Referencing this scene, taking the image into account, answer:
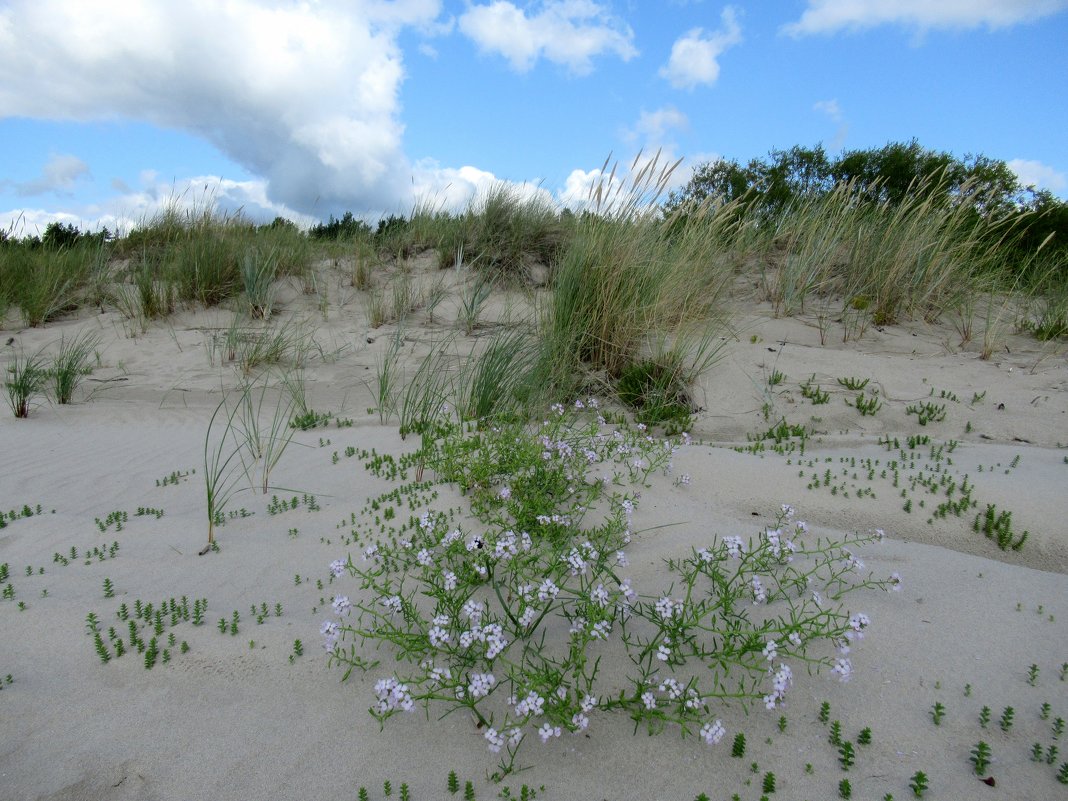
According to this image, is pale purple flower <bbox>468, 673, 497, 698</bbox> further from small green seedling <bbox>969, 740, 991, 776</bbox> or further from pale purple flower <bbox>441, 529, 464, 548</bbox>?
small green seedling <bbox>969, 740, 991, 776</bbox>

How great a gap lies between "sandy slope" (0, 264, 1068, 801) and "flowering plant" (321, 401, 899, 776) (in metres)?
0.11

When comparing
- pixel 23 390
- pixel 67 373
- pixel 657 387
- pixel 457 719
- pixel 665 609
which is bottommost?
pixel 457 719

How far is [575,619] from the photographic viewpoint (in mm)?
2553

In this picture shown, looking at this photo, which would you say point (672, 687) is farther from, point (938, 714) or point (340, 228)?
point (340, 228)

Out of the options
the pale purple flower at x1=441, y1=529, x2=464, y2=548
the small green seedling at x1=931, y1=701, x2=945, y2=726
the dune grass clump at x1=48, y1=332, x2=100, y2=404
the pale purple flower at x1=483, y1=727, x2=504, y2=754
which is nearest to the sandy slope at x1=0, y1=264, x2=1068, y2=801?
the small green seedling at x1=931, y1=701, x2=945, y2=726

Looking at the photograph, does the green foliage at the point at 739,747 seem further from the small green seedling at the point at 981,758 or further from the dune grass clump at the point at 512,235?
the dune grass clump at the point at 512,235

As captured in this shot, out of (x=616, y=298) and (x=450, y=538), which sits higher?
(x=616, y=298)

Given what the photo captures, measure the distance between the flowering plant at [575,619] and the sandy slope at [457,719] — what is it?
0.11 m

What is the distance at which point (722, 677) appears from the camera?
2.36 meters

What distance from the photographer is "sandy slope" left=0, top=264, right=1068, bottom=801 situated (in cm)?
202

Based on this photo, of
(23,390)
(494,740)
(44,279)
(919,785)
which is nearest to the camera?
(919,785)

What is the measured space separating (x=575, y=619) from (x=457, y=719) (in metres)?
0.56

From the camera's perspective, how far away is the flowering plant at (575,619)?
2178mm

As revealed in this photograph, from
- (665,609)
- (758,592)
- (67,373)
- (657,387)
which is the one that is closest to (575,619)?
(665,609)
